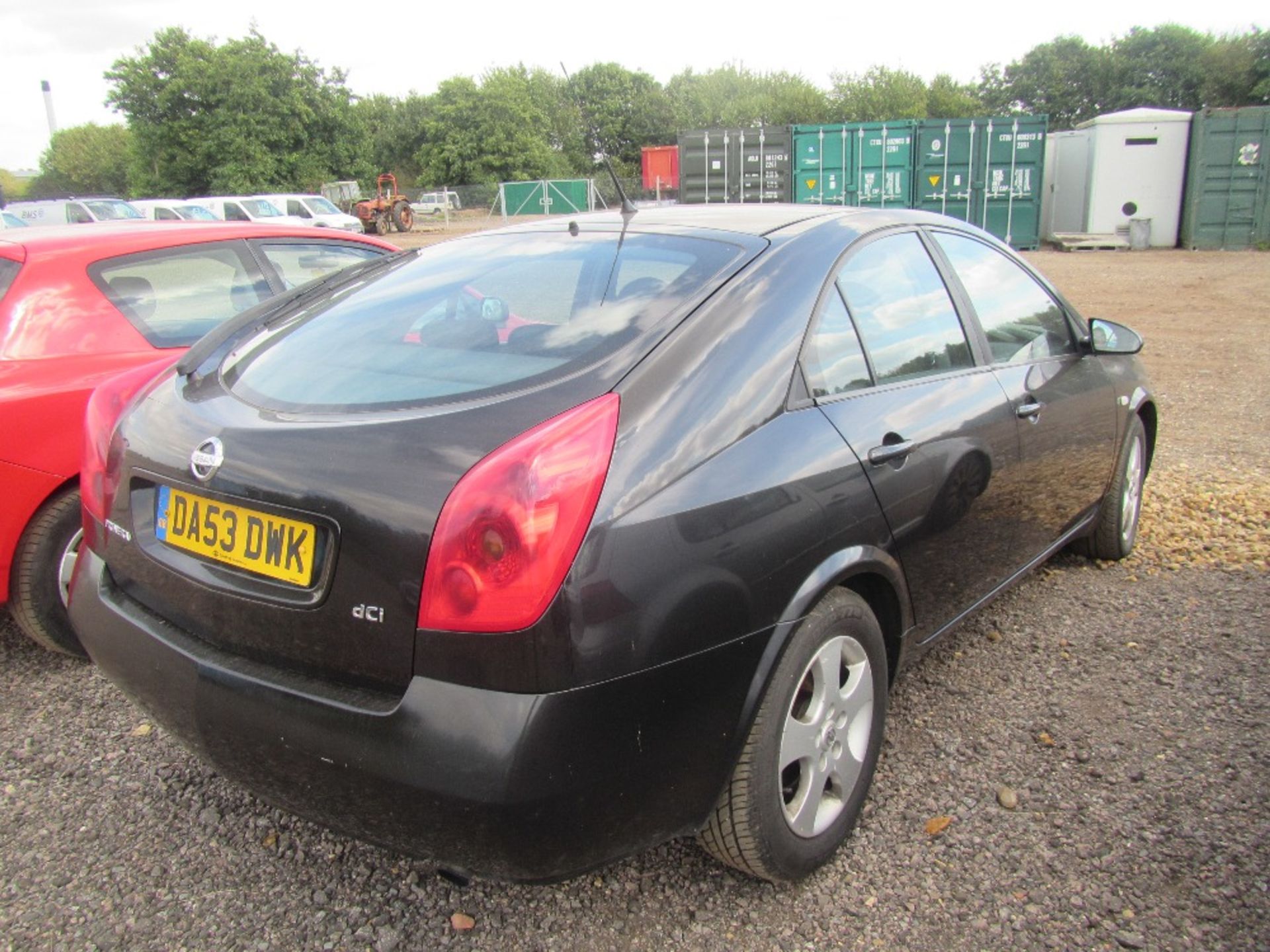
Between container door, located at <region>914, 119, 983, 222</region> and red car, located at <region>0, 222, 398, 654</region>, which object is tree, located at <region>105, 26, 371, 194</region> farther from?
red car, located at <region>0, 222, 398, 654</region>

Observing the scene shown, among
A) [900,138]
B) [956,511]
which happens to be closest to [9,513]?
[956,511]

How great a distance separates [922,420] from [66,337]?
2.87 metres

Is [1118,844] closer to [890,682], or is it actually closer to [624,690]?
[890,682]

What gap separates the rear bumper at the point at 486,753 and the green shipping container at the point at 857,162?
868 inches

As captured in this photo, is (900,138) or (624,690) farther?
(900,138)

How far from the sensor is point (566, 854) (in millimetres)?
1774

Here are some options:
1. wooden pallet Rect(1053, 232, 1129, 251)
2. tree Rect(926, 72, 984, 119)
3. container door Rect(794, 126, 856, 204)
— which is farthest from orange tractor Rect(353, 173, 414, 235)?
tree Rect(926, 72, 984, 119)

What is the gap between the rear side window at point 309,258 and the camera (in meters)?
4.27

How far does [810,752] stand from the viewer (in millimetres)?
Answer: 2191

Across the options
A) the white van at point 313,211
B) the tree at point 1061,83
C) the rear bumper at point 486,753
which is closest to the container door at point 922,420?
the rear bumper at point 486,753

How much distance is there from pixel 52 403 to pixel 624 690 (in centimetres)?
245

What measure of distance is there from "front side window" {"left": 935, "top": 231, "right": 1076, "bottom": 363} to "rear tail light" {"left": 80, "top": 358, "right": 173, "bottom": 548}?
2416mm

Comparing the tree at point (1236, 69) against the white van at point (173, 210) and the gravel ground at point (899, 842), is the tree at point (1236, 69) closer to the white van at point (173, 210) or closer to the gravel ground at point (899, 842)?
the white van at point (173, 210)

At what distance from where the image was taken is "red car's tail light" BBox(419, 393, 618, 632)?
1675 millimetres
